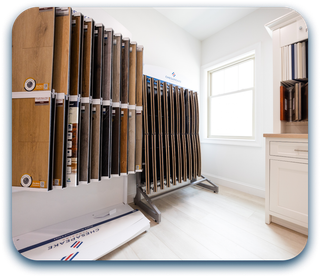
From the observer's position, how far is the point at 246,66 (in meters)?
2.32

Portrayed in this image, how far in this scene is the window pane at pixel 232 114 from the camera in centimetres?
230

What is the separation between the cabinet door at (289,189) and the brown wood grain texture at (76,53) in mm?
1774

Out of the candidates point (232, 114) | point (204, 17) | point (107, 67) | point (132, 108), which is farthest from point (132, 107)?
point (204, 17)

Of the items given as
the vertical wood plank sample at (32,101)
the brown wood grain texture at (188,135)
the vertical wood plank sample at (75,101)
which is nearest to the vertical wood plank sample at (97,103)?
the vertical wood plank sample at (75,101)

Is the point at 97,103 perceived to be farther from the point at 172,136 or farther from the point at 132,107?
the point at 172,136

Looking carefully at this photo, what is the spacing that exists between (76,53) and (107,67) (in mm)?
230

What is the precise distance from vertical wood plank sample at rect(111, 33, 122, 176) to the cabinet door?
1437 mm

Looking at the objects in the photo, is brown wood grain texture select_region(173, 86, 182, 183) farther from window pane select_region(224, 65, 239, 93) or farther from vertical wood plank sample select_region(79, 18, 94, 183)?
window pane select_region(224, 65, 239, 93)

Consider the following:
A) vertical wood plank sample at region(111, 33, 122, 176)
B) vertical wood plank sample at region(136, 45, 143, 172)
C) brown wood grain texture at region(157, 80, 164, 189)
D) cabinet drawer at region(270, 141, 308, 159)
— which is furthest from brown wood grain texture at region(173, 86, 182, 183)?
cabinet drawer at region(270, 141, 308, 159)

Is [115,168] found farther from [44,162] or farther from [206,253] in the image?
[206,253]

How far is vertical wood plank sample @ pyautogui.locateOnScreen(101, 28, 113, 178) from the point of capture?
1.13m

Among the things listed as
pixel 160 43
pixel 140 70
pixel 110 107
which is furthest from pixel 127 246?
pixel 160 43

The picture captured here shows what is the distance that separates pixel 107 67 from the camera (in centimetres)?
113

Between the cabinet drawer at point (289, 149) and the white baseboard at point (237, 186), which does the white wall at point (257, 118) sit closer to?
the white baseboard at point (237, 186)
